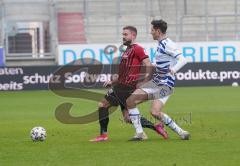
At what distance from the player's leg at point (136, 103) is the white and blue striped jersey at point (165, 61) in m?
0.31

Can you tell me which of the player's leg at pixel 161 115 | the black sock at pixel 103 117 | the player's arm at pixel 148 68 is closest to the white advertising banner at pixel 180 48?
the black sock at pixel 103 117

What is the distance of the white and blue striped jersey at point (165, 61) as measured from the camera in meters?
11.5

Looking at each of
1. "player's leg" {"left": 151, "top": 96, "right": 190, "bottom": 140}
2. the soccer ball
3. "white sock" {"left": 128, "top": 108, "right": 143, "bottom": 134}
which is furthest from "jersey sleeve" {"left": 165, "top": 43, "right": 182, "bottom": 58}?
the soccer ball

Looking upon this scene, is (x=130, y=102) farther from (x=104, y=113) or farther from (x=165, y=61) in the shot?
(x=165, y=61)

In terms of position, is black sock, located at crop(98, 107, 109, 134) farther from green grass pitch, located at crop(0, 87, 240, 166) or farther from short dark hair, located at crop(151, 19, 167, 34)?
short dark hair, located at crop(151, 19, 167, 34)

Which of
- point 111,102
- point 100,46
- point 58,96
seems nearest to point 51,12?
point 100,46

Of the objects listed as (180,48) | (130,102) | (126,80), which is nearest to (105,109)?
(130,102)

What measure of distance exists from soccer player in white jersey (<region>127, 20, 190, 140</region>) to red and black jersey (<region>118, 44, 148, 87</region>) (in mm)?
220

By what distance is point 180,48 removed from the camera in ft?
110

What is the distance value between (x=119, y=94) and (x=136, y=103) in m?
0.32

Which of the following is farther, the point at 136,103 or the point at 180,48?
the point at 180,48

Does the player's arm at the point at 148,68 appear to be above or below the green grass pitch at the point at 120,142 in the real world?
above

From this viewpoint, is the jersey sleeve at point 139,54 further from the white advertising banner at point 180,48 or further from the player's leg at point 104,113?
the white advertising banner at point 180,48

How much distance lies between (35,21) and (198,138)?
77.3 ft
